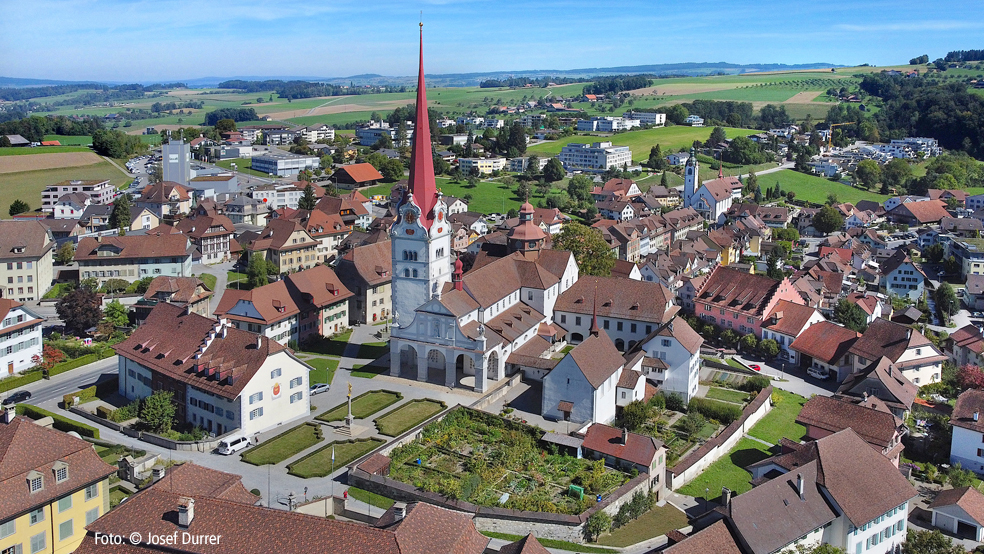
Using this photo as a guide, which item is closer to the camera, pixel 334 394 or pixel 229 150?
pixel 334 394

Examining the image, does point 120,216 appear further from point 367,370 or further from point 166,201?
point 367,370

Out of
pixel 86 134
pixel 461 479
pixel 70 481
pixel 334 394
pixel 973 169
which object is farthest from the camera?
pixel 86 134

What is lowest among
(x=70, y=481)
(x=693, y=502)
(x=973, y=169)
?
(x=693, y=502)

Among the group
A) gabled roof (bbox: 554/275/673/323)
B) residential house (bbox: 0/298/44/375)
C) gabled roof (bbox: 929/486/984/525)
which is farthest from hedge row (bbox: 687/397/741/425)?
residential house (bbox: 0/298/44/375)

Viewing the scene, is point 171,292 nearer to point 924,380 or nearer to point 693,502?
point 693,502

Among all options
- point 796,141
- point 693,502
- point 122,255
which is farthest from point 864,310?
point 796,141

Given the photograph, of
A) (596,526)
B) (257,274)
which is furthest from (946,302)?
(257,274)
